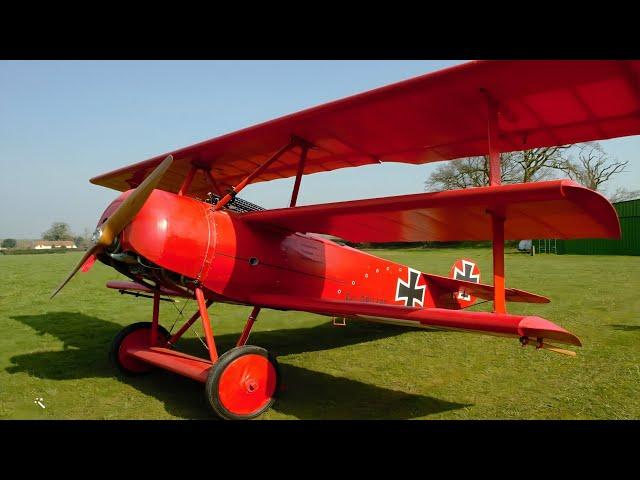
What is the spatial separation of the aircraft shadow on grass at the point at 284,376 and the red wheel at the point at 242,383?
0.30m

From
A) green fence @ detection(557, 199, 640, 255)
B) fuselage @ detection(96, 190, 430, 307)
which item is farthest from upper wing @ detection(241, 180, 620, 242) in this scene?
green fence @ detection(557, 199, 640, 255)

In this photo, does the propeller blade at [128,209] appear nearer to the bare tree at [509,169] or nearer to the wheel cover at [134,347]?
the wheel cover at [134,347]

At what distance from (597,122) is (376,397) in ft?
12.0

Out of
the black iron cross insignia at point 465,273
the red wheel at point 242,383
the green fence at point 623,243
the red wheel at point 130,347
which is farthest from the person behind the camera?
the green fence at point 623,243

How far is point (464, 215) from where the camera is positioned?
4.47 metres

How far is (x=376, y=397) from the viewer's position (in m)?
4.79

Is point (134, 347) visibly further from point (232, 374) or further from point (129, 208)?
point (129, 208)

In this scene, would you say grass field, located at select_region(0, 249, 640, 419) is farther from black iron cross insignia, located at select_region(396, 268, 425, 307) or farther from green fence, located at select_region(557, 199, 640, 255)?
green fence, located at select_region(557, 199, 640, 255)

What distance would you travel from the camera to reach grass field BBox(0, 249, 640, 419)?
4.36 meters

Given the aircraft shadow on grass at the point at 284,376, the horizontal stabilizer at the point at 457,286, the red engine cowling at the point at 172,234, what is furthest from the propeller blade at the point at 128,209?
the horizontal stabilizer at the point at 457,286

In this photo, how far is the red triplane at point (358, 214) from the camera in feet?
11.8

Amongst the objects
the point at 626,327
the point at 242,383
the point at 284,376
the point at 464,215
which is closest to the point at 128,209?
the point at 242,383

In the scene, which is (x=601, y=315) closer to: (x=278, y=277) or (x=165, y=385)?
(x=278, y=277)

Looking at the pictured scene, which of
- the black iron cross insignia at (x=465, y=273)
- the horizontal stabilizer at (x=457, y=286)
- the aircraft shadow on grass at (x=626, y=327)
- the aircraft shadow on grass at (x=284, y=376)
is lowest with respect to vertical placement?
the aircraft shadow on grass at (x=284, y=376)
